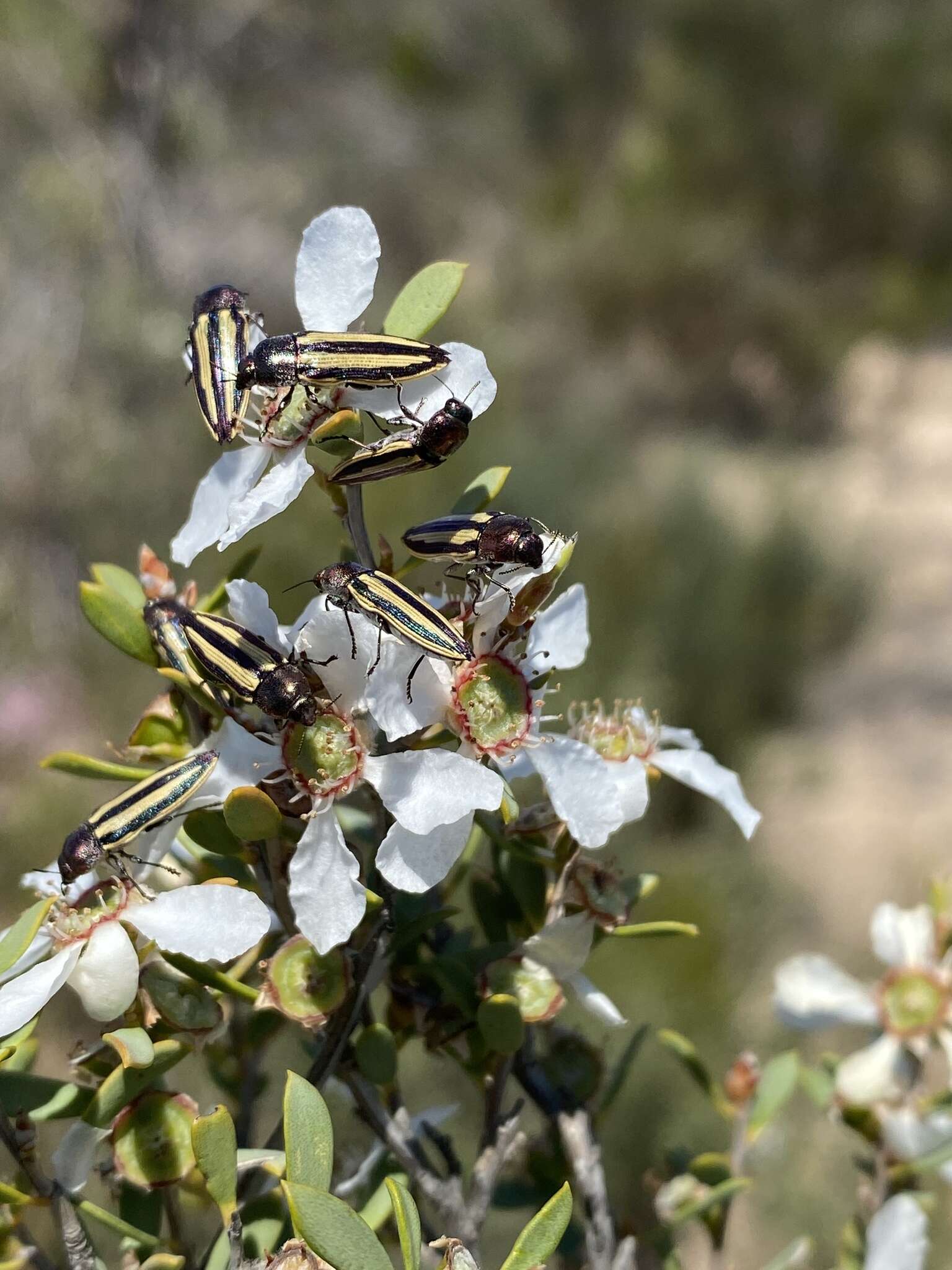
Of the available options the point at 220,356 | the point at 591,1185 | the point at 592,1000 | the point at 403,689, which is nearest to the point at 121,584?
the point at 220,356

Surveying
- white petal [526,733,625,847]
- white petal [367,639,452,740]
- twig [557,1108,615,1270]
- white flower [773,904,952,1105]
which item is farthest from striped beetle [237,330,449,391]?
white flower [773,904,952,1105]

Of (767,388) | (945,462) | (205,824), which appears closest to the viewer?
(205,824)

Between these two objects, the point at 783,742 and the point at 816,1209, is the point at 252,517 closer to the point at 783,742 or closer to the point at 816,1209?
the point at 816,1209

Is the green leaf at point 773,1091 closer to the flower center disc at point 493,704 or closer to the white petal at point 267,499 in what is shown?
the flower center disc at point 493,704

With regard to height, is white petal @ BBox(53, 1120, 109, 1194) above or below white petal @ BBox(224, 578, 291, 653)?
below

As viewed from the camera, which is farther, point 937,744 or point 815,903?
point 937,744

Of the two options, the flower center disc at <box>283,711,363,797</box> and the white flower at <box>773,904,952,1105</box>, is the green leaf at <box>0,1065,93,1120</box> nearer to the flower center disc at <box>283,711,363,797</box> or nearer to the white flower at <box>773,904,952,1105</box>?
the flower center disc at <box>283,711,363,797</box>

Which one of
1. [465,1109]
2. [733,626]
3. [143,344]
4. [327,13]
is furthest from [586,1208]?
[327,13]
